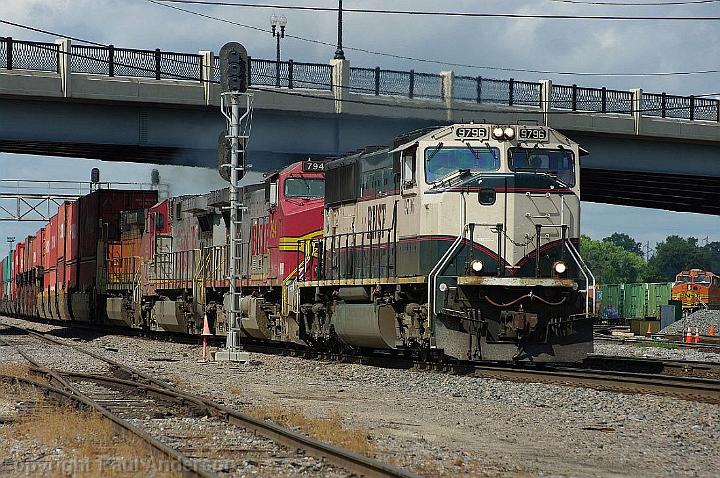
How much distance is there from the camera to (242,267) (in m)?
27.2

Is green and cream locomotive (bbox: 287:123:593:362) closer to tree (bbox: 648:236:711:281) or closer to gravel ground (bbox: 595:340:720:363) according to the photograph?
gravel ground (bbox: 595:340:720:363)

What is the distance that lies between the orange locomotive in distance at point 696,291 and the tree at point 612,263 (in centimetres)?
10092

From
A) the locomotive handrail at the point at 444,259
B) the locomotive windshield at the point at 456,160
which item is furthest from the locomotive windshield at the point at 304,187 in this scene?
the locomotive handrail at the point at 444,259

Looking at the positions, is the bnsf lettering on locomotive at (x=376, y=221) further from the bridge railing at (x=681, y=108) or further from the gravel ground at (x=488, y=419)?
the bridge railing at (x=681, y=108)

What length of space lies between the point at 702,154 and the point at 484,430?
29.9 meters

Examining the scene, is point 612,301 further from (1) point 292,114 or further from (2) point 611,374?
(2) point 611,374

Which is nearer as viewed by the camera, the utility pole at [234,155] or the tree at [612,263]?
the utility pole at [234,155]

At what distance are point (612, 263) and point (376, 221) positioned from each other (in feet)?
491

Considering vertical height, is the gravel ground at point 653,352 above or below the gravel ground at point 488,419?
below

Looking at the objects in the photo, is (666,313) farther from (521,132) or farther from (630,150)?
(521,132)

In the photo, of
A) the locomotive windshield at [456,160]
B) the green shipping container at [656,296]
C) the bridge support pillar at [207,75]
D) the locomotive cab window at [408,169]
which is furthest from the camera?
the green shipping container at [656,296]

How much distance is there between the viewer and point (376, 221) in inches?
797

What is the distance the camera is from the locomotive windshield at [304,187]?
78.7 ft

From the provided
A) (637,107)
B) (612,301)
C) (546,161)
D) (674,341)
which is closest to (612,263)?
(612,301)
